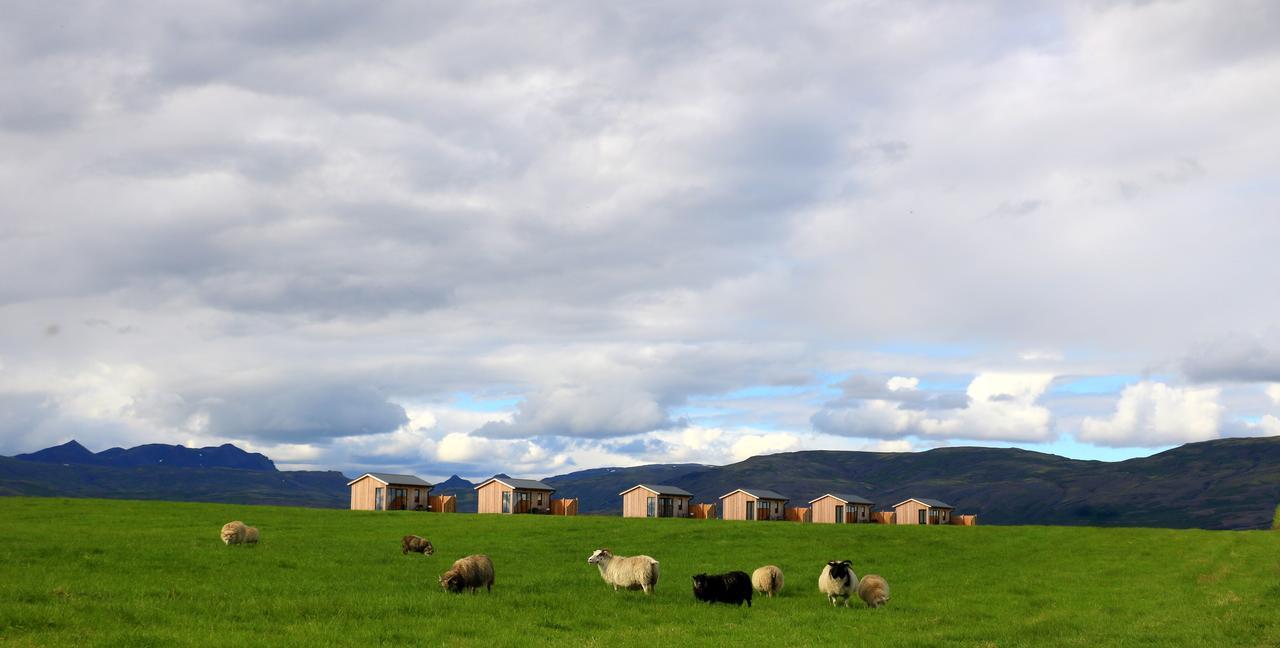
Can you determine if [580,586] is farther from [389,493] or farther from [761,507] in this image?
[761,507]

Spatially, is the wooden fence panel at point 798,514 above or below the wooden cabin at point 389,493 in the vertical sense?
below

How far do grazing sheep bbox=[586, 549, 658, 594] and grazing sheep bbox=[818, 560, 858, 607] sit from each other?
6.20m

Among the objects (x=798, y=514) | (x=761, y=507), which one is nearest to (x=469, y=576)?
(x=798, y=514)

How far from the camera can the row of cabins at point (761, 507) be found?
124m

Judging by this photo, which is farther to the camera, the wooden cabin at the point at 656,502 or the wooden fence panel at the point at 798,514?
the wooden fence panel at the point at 798,514

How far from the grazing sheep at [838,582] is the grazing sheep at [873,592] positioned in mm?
435

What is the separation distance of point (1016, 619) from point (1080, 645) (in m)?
6.54

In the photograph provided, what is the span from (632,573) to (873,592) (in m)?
8.63

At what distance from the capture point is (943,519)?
141 metres

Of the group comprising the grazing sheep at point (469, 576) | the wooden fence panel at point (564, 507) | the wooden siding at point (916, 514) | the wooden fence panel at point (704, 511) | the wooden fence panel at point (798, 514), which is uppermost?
the grazing sheep at point (469, 576)

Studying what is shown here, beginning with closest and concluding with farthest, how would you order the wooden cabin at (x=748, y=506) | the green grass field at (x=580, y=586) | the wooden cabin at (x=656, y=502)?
the green grass field at (x=580, y=586) → the wooden cabin at (x=656, y=502) → the wooden cabin at (x=748, y=506)

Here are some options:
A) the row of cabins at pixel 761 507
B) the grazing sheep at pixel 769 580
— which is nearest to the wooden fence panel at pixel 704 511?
the row of cabins at pixel 761 507

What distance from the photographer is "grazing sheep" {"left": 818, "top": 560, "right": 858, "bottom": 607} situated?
33.7 metres

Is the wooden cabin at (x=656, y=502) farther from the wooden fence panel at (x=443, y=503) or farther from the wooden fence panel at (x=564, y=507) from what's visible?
the wooden fence panel at (x=443, y=503)
